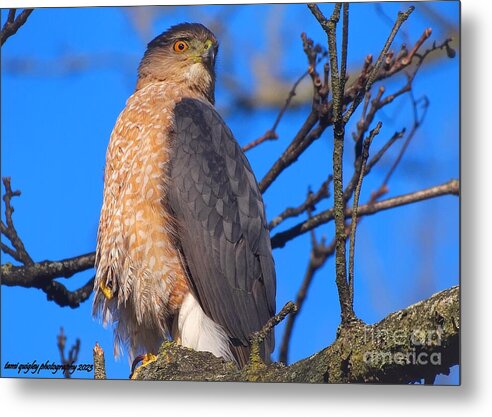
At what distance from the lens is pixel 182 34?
3.69 metres

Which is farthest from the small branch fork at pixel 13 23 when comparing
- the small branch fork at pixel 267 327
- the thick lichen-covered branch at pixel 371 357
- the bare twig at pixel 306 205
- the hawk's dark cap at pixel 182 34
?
the small branch fork at pixel 267 327

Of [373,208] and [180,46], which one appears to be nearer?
[373,208]

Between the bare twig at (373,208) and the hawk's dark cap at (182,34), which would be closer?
the bare twig at (373,208)

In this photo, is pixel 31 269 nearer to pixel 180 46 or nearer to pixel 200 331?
pixel 200 331

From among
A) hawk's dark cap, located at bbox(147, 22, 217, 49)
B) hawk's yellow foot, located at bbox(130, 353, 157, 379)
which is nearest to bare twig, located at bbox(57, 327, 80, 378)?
hawk's yellow foot, located at bbox(130, 353, 157, 379)

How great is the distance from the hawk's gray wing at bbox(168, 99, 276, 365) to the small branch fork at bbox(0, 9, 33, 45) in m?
0.73

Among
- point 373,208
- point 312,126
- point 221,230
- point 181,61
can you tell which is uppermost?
point 181,61

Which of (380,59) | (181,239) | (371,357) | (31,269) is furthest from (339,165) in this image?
(31,269)

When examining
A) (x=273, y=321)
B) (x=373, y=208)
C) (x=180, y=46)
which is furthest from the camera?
(x=180, y=46)

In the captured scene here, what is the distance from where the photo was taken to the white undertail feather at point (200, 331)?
332cm

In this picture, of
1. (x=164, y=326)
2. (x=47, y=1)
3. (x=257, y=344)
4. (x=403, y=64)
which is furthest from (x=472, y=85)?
(x=47, y=1)

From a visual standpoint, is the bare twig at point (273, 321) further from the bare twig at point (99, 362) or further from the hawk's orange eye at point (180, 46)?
the hawk's orange eye at point (180, 46)

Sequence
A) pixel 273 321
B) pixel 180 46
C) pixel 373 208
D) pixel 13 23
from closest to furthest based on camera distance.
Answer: pixel 273 321, pixel 373 208, pixel 13 23, pixel 180 46

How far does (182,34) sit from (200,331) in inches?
46.5
